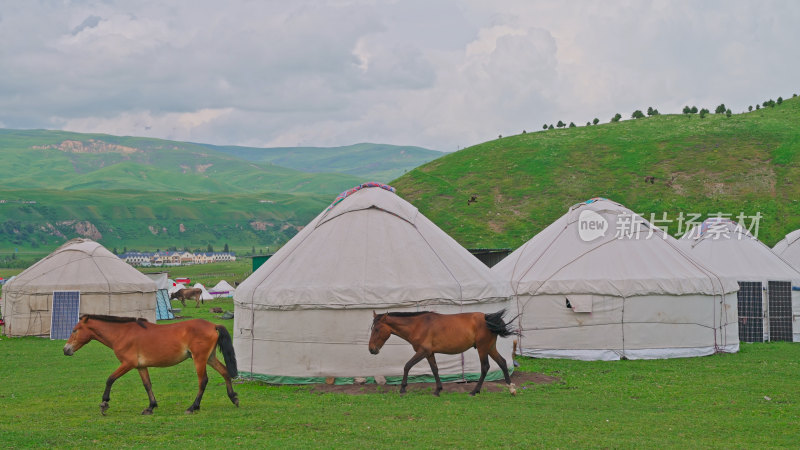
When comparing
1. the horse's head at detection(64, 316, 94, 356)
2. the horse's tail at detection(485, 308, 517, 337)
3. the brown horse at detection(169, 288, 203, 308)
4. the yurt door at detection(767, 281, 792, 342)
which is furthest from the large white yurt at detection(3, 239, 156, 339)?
the yurt door at detection(767, 281, 792, 342)

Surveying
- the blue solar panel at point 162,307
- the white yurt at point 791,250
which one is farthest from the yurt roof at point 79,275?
the white yurt at point 791,250

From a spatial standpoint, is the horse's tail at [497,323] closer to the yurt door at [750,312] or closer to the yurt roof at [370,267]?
the yurt roof at [370,267]

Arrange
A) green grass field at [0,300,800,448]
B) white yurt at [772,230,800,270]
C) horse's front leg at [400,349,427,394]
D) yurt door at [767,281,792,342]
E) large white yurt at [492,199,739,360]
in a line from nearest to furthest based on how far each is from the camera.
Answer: green grass field at [0,300,800,448] → horse's front leg at [400,349,427,394] → large white yurt at [492,199,739,360] → yurt door at [767,281,792,342] → white yurt at [772,230,800,270]

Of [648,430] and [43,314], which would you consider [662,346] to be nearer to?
[648,430]

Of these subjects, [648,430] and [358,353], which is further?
[358,353]

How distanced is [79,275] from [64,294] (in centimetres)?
78

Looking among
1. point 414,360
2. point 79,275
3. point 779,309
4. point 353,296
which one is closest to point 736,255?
point 779,309

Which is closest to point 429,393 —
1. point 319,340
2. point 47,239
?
point 319,340

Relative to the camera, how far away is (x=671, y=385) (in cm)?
1459

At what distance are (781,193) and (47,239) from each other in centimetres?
15745

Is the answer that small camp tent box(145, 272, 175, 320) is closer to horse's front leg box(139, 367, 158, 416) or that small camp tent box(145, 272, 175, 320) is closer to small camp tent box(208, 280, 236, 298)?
small camp tent box(208, 280, 236, 298)

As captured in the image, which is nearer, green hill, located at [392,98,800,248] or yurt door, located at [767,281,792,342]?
yurt door, located at [767,281,792,342]

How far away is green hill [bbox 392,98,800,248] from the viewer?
60.3 metres

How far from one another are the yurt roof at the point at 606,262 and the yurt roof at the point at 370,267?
4185 mm
